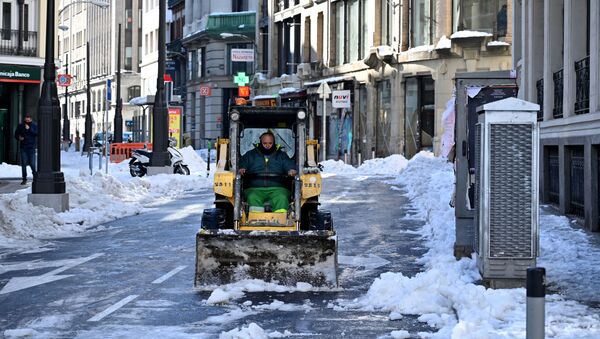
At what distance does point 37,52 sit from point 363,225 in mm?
29867

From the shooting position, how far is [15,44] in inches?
1797

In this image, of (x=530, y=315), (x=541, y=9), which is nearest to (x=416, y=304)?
(x=530, y=315)

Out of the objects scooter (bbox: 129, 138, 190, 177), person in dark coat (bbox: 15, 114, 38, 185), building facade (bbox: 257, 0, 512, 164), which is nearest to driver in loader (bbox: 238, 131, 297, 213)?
person in dark coat (bbox: 15, 114, 38, 185)

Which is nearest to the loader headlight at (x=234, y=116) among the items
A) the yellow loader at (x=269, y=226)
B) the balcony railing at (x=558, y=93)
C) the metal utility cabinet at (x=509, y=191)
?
the yellow loader at (x=269, y=226)

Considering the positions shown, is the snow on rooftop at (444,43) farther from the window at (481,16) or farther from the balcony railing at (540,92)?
the balcony railing at (540,92)

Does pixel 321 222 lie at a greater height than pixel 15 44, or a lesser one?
lesser

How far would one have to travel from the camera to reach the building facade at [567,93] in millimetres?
17406

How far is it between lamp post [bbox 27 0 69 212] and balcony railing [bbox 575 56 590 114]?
983cm

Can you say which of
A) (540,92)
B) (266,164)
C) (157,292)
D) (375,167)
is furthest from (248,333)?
(375,167)

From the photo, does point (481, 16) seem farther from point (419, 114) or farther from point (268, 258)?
point (268, 258)

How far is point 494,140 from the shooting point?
1081 cm

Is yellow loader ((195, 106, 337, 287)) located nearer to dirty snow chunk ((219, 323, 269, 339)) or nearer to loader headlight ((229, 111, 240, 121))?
loader headlight ((229, 111, 240, 121))

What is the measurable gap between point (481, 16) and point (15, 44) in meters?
19.5

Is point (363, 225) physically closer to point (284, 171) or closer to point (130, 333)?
point (284, 171)
